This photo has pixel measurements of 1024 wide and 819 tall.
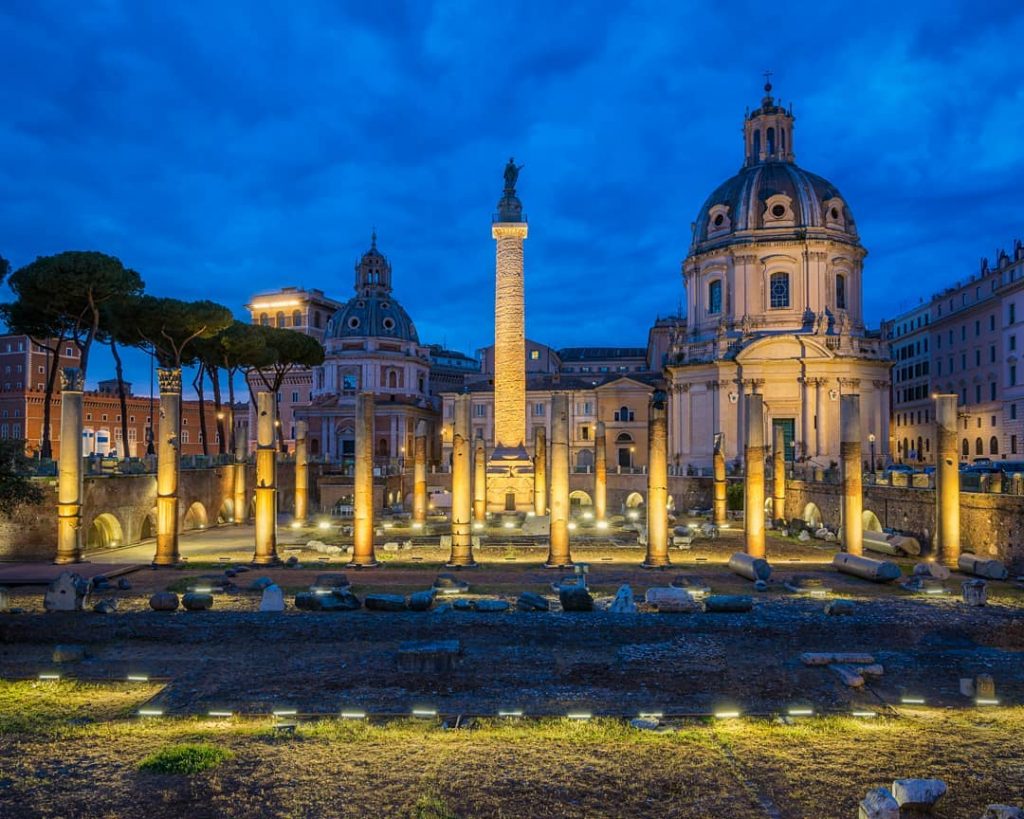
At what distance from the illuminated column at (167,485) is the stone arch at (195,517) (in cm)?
1050

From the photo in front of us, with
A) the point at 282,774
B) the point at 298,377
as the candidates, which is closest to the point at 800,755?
the point at 282,774

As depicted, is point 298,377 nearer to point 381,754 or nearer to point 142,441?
point 142,441

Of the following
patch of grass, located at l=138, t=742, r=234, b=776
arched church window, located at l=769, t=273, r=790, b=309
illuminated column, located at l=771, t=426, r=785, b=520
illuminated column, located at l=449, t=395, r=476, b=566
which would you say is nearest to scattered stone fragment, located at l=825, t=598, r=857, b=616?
illuminated column, located at l=449, t=395, r=476, b=566

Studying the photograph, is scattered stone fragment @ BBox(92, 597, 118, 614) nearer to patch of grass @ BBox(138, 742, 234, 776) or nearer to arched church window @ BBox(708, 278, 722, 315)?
patch of grass @ BBox(138, 742, 234, 776)

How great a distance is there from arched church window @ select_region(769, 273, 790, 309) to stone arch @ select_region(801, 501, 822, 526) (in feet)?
74.4

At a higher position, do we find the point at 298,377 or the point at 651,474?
the point at 298,377

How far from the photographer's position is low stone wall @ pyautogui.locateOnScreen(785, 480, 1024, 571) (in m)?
22.9

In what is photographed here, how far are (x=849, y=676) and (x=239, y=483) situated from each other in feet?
108

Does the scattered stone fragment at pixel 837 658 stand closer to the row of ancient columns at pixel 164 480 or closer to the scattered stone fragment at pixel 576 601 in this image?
the scattered stone fragment at pixel 576 601

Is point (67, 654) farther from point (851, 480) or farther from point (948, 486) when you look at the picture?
point (948, 486)

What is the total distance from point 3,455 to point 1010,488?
25.9 metres

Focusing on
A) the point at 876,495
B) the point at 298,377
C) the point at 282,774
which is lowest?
the point at 282,774

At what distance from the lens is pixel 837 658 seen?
43.2ft

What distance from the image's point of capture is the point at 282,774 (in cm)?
925
